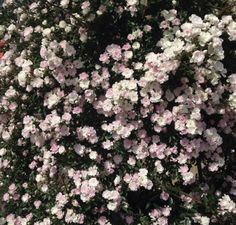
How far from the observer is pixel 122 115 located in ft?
12.2

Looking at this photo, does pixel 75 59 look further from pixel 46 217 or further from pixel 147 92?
pixel 46 217

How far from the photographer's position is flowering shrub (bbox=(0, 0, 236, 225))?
3.62m

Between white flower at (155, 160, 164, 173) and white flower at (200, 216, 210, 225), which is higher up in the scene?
white flower at (155, 160, 164, 173)

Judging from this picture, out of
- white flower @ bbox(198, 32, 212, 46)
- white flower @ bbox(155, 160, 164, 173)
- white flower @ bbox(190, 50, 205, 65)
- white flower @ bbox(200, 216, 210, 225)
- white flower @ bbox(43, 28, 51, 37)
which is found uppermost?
white flower @ bbox(198, 32, 212, 46)

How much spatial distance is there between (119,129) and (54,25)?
0.95m

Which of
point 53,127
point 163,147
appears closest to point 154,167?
point 163,147

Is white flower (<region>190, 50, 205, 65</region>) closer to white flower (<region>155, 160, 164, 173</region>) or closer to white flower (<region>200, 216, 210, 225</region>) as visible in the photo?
white flower (<region>155, 160, 164, 173</region>)

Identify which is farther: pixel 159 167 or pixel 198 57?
pixel 159 167

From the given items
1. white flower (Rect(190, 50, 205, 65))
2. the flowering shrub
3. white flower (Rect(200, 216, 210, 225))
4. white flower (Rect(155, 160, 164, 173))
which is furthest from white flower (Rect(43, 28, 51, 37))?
white flower (Rect(200, 216, 210, 225))

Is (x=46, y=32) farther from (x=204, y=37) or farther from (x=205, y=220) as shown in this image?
(x=205, y=220)

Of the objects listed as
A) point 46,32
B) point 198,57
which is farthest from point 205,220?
point 46,32

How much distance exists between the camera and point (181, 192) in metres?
3.79

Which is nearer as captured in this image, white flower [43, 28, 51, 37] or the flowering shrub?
the flowering shrub

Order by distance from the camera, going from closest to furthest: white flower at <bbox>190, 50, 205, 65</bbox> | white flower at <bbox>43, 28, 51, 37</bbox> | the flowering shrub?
white flower at <bbox>190, 50, 205, 65</bbox> → the flowering shrub → white flower at <bbox>43, 28, 51, 37</bbox>
